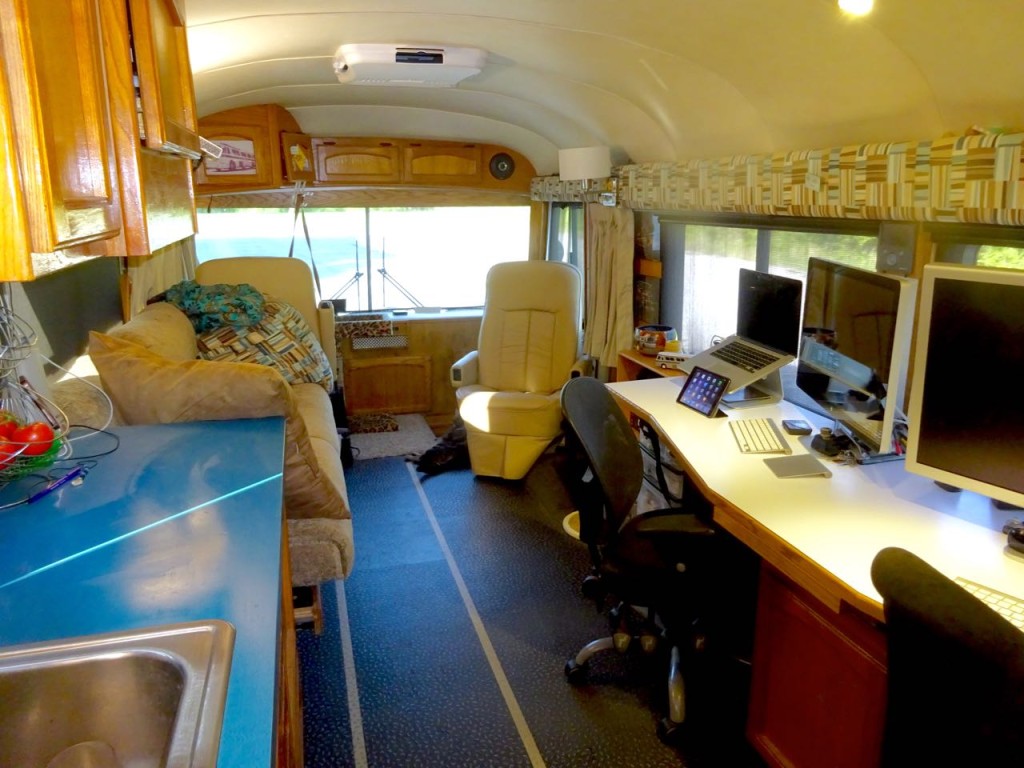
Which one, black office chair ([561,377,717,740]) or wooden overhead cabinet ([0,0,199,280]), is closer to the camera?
wooden overhead cabinet ([0,0,199,280])

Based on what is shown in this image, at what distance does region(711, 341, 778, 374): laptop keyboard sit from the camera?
2.55 metres

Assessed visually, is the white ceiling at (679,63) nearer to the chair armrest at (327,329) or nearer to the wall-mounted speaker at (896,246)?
the wall-mounted speaker at (896,246)

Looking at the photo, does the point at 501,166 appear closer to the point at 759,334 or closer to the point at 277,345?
the point at 277,345

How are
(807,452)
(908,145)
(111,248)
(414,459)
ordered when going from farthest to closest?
(414,459) < (807,452) < (908,145) < (111,248)

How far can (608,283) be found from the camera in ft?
12.7

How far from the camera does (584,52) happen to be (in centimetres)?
254

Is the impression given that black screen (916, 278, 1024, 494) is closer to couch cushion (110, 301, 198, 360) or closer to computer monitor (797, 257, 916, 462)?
computer monitor (797, 257, 916, 462)

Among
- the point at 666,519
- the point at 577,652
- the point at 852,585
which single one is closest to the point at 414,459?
the point at 577,652

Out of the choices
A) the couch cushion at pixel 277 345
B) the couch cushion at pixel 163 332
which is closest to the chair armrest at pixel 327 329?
the couch cushion at pixel 277 345

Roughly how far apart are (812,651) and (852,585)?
42 cm

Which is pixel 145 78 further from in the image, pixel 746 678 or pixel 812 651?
pixel 746 678

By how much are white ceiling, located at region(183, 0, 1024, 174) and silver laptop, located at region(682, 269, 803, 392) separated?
0.48m

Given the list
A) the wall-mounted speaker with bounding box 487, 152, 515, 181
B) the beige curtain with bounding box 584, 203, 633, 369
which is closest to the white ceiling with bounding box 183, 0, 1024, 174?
the beige curtain with bounding box 584, 203, 633, 369

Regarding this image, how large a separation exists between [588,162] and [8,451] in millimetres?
2676
